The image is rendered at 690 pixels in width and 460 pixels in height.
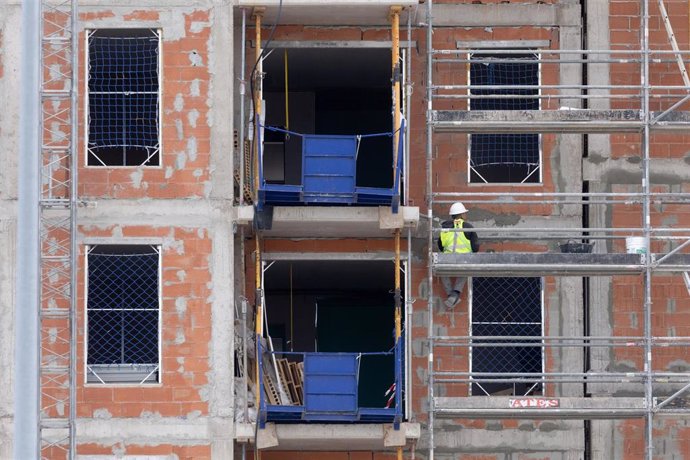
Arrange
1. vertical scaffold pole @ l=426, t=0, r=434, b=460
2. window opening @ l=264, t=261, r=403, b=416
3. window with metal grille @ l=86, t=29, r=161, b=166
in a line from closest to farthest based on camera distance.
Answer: vertical scaffold pole @ l=426, t=0, r=434, b=460 < window with metal grille @ l=86, t=29, r=161, b=166 < window opening @ l=264, t=261, r=403, b=416

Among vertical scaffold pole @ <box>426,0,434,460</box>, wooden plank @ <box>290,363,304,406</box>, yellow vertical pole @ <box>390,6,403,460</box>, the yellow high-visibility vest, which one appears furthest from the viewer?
wooden plank @ <box>290,363,304,406</box>

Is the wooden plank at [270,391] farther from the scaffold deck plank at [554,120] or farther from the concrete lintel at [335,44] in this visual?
the concrete lintel at [335,44]

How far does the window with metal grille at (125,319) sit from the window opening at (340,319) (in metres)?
4.80

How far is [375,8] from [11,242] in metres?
6.42

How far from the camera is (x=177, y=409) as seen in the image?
30.4 metres

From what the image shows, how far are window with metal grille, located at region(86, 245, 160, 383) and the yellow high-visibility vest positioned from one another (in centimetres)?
427

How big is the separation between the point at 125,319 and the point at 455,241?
502 cm

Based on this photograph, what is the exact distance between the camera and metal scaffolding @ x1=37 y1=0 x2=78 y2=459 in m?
30.0

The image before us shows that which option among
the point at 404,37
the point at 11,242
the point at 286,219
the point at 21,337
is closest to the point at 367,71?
the point at 404,37

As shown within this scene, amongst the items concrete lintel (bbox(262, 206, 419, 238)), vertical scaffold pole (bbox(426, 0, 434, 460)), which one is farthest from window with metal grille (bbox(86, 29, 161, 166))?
vertical scaffold pole (bbox(426, 0, 434, 460))

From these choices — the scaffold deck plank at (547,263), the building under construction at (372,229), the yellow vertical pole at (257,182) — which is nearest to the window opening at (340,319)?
the building under construction at (372,229)

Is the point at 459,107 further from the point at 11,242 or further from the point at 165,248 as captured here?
the point at 11,242

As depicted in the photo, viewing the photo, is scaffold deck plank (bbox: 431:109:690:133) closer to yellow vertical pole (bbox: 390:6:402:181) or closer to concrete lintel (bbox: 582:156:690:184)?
yellow vertical pole (bbox: 390:6:402:181)

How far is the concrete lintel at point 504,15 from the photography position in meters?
32.2
